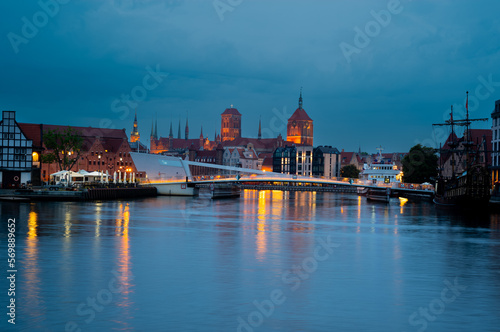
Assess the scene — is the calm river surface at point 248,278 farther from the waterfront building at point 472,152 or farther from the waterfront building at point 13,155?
the waterfront building at point 472,152

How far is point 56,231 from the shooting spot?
40188 mm

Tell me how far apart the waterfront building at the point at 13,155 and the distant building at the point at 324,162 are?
110 metres

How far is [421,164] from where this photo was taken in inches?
4230

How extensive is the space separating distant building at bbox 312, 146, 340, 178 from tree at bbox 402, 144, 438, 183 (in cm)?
6890

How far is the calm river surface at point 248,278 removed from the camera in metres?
19.1

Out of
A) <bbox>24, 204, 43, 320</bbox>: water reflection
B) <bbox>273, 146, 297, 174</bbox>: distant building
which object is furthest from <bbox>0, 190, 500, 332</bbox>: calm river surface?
<bbox>273, 146, 297, 174</bbox>: distant building

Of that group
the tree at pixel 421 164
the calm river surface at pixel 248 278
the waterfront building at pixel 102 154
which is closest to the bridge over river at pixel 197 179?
the tree at pixel 421 164

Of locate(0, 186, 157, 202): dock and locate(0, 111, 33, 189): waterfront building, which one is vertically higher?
locate(0, 111, 33, 189): waterfront building

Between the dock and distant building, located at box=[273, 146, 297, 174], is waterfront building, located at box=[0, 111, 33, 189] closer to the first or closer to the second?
the dock

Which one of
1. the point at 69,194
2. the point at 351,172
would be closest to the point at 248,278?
the point at 69,194

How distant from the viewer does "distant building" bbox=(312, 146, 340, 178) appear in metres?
180

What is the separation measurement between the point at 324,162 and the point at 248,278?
155 meters

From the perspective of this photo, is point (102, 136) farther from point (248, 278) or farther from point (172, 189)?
point (248, 278)

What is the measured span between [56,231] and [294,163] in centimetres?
14623
